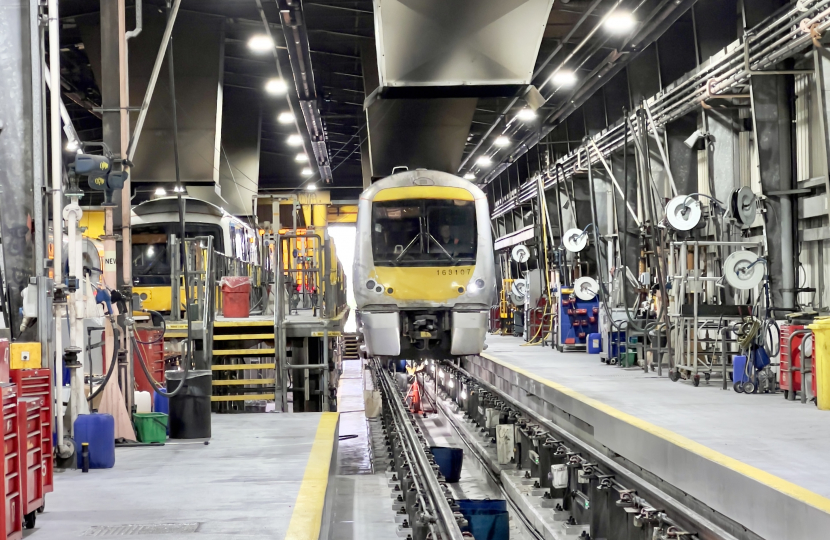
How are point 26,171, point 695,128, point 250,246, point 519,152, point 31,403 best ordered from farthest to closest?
point 519,152, point 250,246, point 695,128, point 26,171, point 31,403

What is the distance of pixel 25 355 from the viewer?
5.45 m

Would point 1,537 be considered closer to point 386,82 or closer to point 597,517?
point 597,517

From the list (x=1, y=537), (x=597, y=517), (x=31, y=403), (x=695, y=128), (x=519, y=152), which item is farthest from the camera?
(x=519, y=152)

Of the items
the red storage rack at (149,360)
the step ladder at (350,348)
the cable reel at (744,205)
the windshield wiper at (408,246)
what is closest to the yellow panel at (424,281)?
the windshield wiper at (408,246)

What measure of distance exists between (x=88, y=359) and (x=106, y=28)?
9.91 ft

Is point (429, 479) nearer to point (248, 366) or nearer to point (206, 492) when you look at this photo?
point (206, 492)

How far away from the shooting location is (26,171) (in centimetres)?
591

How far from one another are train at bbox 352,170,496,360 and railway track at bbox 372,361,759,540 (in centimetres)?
125

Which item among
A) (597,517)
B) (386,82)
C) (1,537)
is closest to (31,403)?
(1,537)

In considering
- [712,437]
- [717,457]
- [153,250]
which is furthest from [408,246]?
[717,457]

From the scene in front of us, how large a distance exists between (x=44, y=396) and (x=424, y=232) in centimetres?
797

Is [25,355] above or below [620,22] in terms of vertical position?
below

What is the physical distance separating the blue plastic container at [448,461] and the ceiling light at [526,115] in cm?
960

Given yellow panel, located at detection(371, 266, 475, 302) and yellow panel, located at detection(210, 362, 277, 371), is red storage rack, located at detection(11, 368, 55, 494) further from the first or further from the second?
yellow panel, located at detection(371, 266, 475, 302)
